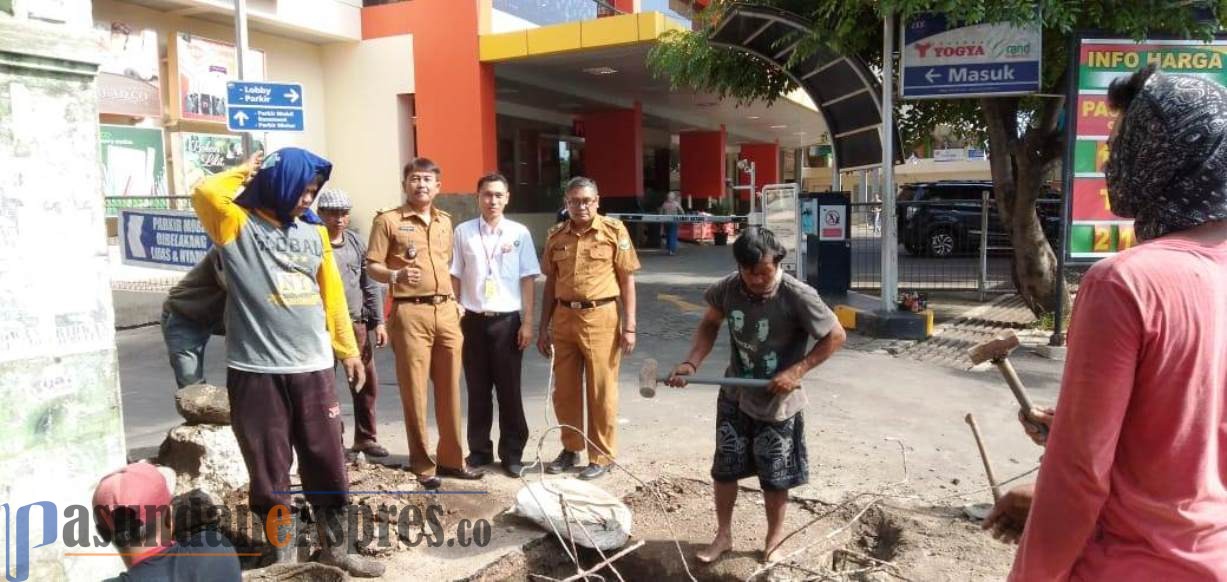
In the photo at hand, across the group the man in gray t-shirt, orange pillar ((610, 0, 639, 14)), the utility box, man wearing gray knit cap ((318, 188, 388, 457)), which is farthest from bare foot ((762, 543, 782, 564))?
orange pillar ((610, 0, 639, 14))

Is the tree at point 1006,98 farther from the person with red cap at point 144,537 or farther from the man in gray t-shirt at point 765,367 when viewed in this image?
the person with red cap at point 144,537

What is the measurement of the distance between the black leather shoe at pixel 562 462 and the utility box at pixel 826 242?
583cm

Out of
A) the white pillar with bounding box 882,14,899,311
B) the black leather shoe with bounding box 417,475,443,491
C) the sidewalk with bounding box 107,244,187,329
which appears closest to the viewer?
the black leather shoe with bounding box 417,475,443,491

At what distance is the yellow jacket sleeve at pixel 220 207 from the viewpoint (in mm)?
3172

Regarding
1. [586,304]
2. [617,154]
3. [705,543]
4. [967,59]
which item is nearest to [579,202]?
[586,304]

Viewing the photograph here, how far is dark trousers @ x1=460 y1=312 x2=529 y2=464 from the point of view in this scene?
466 cm

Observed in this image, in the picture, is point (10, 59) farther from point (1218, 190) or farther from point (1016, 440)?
point (1016, 440)

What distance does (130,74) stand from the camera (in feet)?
36.7

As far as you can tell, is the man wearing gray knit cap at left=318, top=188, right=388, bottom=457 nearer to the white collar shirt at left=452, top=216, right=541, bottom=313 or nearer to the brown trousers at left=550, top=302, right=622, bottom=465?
the white collar shirt at left=452, top=216, right=541, bottom=313

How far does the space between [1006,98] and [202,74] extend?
1087cm

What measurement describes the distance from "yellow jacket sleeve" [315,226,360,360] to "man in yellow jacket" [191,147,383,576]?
0.09m

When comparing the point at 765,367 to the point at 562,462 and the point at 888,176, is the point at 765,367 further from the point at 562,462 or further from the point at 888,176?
the point at 888,176

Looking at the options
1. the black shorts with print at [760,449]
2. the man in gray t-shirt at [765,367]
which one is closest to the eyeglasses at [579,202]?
the man in gray t-shirt at [765,367]

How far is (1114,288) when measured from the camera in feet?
4.33
